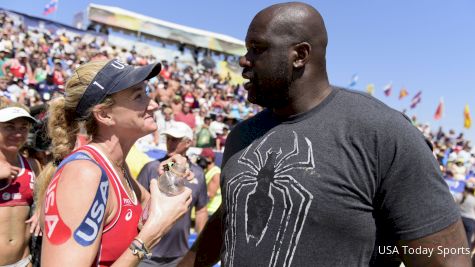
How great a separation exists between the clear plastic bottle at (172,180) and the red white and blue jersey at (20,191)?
7.76 ft

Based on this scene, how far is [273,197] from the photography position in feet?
A: 5.55

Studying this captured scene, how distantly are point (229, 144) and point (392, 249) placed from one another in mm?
842

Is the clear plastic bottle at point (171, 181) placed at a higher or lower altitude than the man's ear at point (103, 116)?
lower

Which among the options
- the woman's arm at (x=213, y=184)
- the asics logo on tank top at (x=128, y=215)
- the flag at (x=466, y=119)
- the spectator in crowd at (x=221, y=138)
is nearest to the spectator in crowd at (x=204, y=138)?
the spectator in crowd at (x=221, y=138)

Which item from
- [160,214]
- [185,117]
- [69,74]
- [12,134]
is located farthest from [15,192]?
[69,74]

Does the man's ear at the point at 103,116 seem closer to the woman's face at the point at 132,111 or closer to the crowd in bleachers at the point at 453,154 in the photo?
the woman's face at the point at 132,111

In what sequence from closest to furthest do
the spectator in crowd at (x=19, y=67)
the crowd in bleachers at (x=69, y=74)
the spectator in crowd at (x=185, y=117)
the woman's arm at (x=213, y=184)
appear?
the woman's arm at (x=213, y=184), the crowd in bleachers at (x=69, y=74), the spectator in crowd at (x=185, y=117), the spectator in crowd at (x=19, y=67)

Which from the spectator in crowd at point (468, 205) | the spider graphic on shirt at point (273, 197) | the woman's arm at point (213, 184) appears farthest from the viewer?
the spectator in crowd at point (468, 205)

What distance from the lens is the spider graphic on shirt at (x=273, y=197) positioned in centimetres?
163

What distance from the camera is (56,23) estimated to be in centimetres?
2119

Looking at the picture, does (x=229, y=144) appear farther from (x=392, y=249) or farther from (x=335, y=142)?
(x=392, y=249)

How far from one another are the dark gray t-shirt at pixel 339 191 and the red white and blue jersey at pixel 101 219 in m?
0.49

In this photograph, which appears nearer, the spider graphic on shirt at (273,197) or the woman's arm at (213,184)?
the spider graphic on shirt at (273,197)

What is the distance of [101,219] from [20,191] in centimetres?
251
